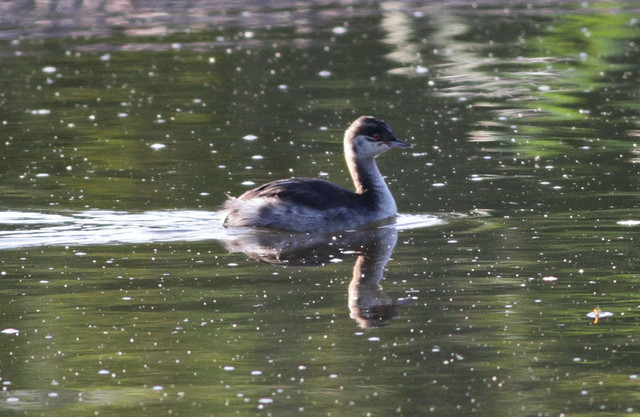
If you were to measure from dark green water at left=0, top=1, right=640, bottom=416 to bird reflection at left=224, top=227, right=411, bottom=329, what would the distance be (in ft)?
0.11

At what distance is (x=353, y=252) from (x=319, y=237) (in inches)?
31.0

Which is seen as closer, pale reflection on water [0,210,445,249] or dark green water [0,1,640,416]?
dark green water [0,1,640,416]

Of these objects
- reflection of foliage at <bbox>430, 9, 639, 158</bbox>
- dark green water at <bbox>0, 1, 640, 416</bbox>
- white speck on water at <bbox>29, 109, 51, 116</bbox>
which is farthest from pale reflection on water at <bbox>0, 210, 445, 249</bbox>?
white speck on water at <bbox>29, 109, 51, 116</bbox>

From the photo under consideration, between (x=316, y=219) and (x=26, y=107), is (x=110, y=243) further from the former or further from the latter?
(x=26, y=107)

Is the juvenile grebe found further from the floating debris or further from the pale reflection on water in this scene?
the floating debris

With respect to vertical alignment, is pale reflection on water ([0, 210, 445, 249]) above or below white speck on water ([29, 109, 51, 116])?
above

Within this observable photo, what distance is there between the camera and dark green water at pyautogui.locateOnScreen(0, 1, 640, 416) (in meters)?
7.89

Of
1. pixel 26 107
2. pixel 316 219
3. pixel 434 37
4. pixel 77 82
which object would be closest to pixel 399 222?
pixel 316 219

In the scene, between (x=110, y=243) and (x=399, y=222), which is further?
(x=399, y=222)

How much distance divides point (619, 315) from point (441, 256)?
2209 millimetres

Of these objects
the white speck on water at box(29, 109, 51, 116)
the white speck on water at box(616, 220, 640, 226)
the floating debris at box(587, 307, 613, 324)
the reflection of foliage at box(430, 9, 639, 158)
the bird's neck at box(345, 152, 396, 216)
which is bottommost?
the reflection of foliage at box(430, 9, 639, 158)

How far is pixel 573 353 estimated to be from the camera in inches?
326

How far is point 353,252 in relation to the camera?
11570 mm

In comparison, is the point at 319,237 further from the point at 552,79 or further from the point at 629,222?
the point at 552,79
